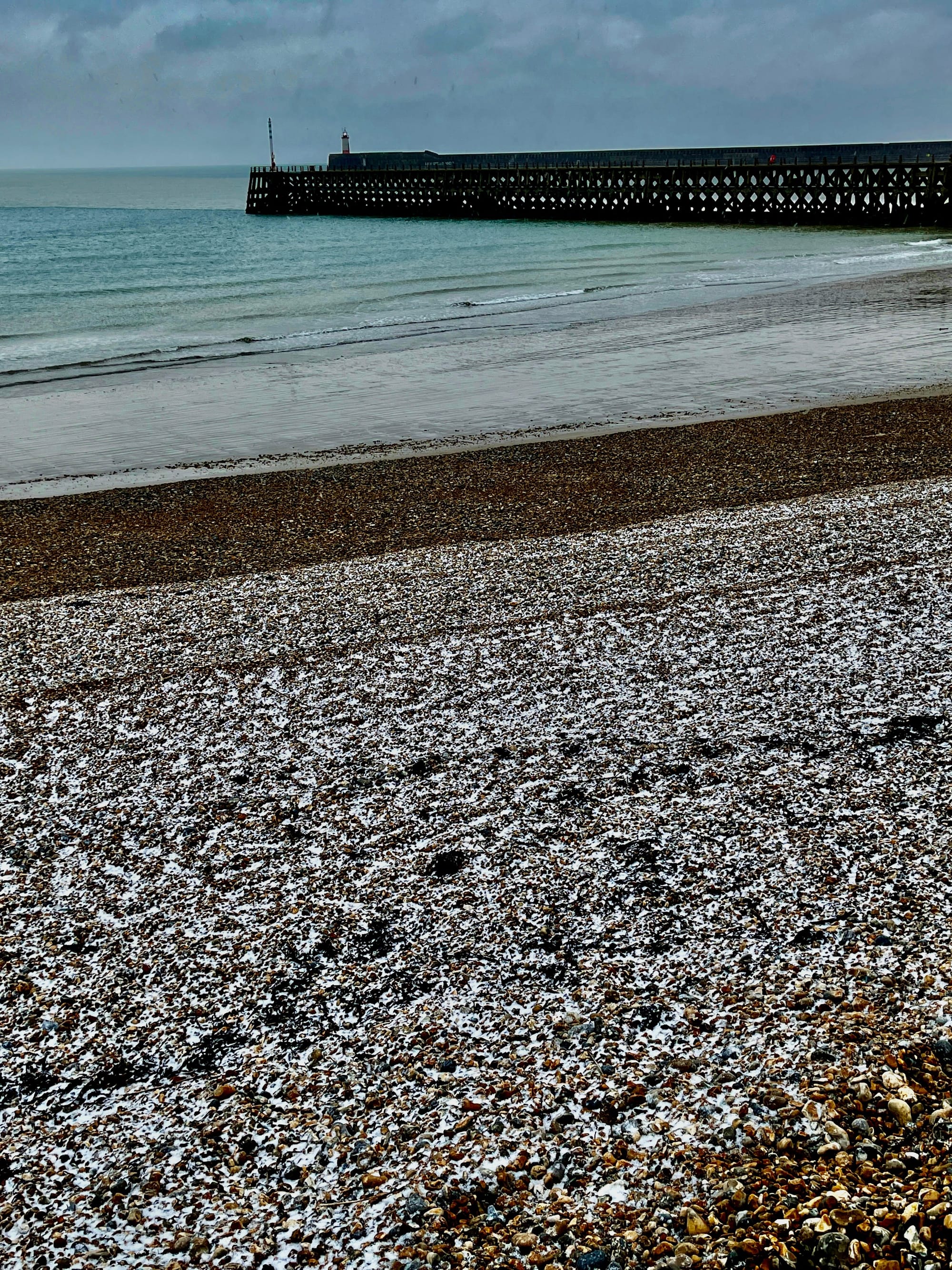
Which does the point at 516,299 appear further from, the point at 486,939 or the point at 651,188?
the point at 651,188

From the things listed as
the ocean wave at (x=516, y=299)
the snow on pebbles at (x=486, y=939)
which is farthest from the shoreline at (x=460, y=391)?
the snow on pebbles at (x=486, y=939)

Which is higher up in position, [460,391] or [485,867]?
[460,391]

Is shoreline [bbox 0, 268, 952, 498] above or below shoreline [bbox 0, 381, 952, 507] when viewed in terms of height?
above

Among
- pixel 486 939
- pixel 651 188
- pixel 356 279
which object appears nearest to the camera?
pixel 486 939

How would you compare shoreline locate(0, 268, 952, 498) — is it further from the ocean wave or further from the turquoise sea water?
the ocean wave

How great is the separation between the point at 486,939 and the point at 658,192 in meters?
50.4

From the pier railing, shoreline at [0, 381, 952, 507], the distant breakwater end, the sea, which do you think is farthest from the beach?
the distant breakwater end

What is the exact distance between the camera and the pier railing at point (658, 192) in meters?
40.8

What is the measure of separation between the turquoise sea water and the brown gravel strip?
26.5ft

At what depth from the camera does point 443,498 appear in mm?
7090

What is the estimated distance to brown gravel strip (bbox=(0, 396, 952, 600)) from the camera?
6098mm

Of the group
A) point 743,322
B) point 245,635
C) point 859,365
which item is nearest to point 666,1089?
point 245,635

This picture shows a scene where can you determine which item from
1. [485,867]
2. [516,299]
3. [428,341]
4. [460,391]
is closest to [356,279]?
[516,299]

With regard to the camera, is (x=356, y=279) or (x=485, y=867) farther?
(x=356, y=279)
